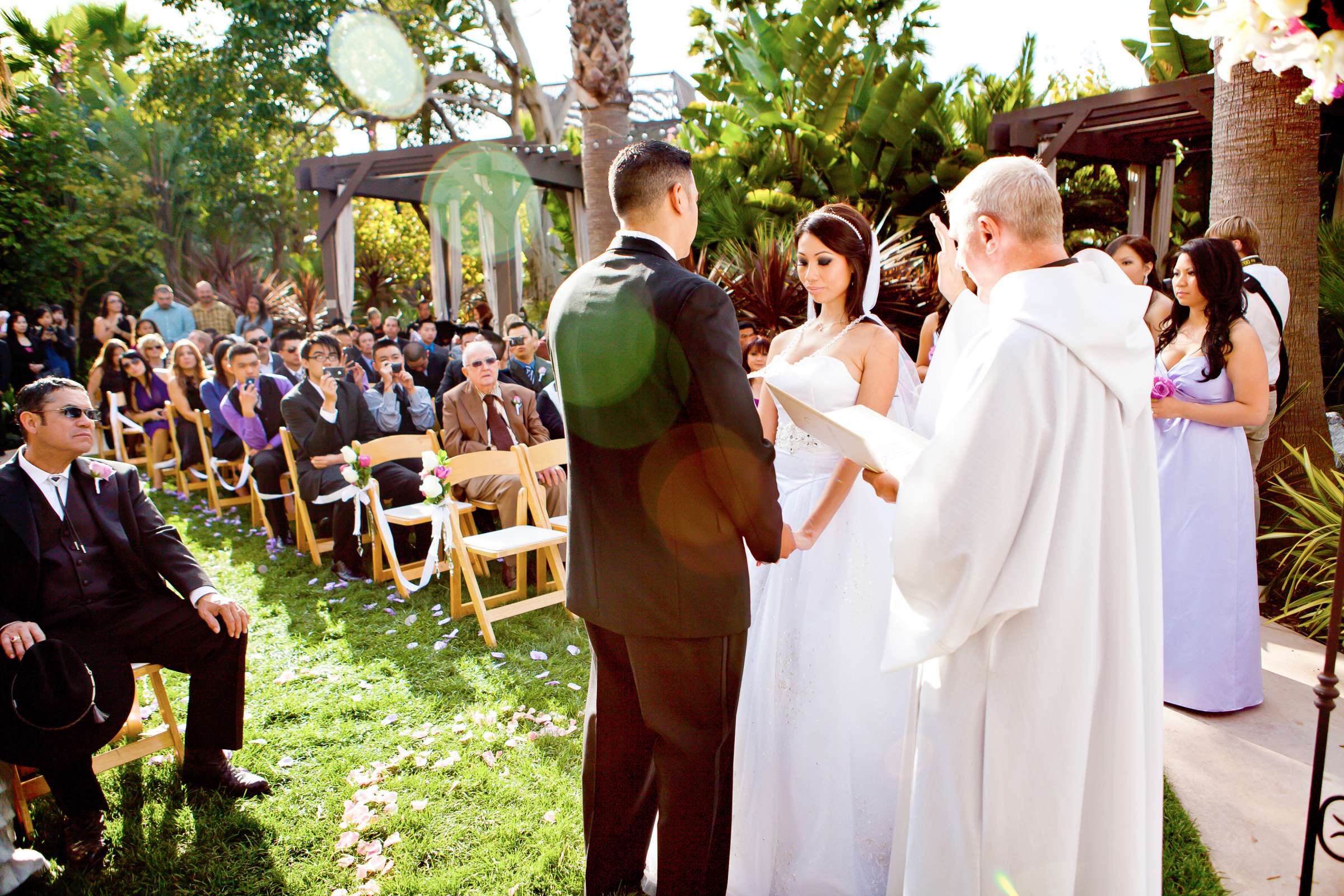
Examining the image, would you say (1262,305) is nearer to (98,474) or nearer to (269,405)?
(98,474)

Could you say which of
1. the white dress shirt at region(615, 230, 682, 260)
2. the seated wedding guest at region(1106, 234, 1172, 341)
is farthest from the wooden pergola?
the white dress shirt at region(615, 230, 682, 260)

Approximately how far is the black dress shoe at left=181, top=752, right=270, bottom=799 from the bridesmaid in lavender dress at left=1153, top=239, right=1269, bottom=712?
4.16 meters

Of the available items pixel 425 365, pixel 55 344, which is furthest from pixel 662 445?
pixel 55 344

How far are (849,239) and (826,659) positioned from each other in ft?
5.13

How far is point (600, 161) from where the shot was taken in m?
8.73

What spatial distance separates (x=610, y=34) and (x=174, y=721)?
314 inches

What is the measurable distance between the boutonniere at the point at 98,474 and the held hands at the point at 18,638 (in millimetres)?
692

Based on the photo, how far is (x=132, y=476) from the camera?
13.0 ft

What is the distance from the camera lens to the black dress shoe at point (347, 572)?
695 centimetres

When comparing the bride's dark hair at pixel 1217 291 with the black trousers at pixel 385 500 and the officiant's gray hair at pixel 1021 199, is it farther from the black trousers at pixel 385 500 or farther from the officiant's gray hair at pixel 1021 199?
the black trousers at pixel 385 500

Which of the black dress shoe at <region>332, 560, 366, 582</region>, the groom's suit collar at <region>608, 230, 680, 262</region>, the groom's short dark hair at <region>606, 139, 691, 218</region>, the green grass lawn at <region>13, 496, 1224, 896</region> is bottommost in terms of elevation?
the black dress shoe at <region>332, 560, 366, 582</region>

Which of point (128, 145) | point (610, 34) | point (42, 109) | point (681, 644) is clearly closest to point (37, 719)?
point (681, 644)

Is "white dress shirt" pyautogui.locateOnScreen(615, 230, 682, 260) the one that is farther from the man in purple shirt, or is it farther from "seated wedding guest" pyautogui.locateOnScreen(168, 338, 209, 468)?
"seated wedding guest" pyautogui.locateOnScreen(168, 338, 209, 468)

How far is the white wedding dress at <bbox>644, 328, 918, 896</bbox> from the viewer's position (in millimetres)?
2832
